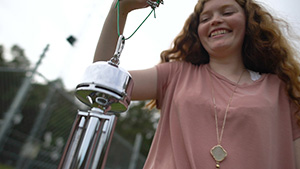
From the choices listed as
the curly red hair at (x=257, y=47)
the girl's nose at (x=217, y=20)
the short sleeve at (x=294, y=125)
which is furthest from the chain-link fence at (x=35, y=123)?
the short sleeve at (x=294, y=125)

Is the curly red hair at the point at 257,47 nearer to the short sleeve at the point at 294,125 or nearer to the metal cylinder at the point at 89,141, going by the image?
the short sleeve at the point at 294,125

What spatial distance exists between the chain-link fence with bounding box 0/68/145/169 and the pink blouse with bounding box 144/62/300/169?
2842 millimetres

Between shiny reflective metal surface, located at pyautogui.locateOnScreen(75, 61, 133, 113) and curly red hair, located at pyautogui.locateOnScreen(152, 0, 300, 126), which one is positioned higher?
curly red hair, located at pyautogui.locateOnScreen(152, 0, 300, 126)

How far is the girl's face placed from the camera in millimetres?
899

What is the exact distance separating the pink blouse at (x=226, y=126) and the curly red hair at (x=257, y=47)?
162 mm

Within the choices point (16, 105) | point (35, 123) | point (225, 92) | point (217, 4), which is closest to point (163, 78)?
point (225, 92)

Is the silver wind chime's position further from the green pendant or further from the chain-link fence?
the chain-link fence

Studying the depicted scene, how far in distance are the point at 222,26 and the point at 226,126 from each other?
40cm

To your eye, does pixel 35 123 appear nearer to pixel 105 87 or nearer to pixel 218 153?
pixel 218 153

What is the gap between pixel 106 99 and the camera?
29 cm

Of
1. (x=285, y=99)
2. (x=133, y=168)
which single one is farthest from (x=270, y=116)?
(x=133, y=168)

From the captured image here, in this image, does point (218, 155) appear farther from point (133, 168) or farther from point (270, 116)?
point (133, 168)

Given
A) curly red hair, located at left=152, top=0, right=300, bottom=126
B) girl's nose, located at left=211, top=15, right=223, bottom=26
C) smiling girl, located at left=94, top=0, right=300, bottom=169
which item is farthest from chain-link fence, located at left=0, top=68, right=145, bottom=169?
girl's nose, located at left=211, top=15, right=223, bottom=26

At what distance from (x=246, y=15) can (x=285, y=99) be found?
1.36 ft
